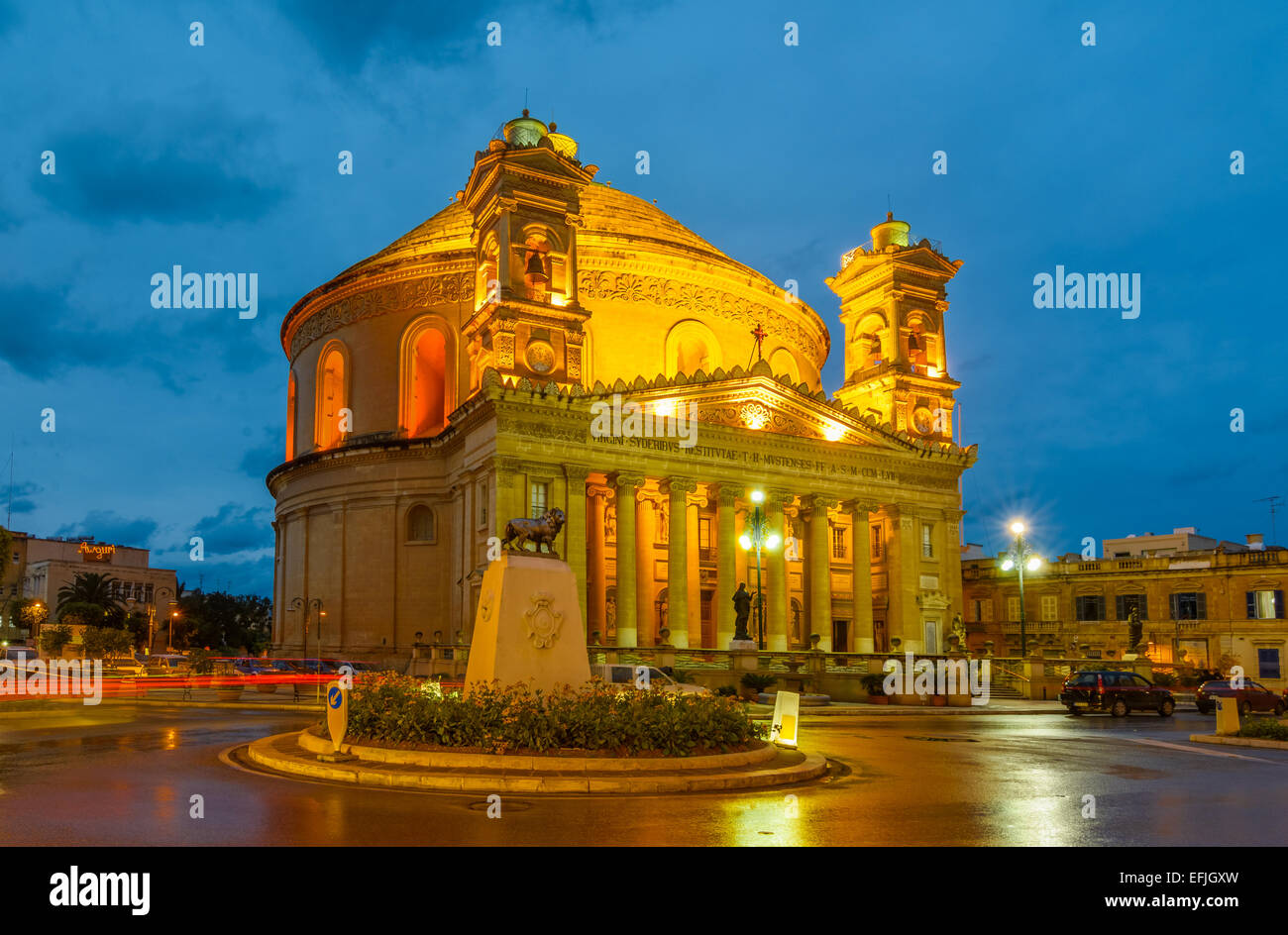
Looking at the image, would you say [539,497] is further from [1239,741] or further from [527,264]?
[1239,741]

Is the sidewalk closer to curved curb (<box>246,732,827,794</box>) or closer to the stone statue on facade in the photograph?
the stone statue on facade

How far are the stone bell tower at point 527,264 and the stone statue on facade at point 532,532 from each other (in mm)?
27722

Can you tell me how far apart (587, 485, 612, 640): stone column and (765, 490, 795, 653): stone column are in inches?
301

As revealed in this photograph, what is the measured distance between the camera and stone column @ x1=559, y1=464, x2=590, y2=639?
43.9 m

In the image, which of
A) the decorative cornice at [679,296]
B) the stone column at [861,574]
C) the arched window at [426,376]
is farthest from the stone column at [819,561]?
the arched window at [426,376]

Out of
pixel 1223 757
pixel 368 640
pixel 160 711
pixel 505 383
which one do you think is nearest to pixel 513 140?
pixel 505 383

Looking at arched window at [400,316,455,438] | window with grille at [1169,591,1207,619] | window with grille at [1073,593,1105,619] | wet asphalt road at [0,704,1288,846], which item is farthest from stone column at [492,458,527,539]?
window with grille at [1169,591,1207,619]

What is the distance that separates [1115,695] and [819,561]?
17.9 metres

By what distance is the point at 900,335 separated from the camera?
58.4 m

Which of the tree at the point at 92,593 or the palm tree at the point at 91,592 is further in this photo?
the palm tree at the point at 91,592

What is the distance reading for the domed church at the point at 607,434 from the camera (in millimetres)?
46031

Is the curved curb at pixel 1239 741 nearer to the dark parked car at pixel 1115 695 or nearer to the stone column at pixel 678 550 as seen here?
the dark parked car at pixel 1115 695

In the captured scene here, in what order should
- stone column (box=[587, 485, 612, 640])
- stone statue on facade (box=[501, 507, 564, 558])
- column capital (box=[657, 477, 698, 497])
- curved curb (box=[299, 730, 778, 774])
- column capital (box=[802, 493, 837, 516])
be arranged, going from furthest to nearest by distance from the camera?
column capital (box=[802, 493, 837, 516]), column capital (box=[657, 477, 698, 497]), stone column (box=[587, 485, 612, 640]), stone statue on facade (box=[501, 507, 564, 558]), curved curb (box=[299, 730, 778, 774])

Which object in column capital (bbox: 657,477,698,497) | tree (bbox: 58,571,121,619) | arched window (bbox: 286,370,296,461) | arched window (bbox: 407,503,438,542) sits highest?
arched window (bbox: 286,370,296,461)
